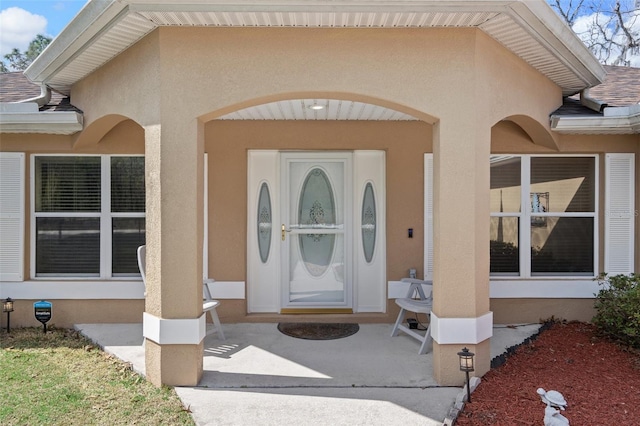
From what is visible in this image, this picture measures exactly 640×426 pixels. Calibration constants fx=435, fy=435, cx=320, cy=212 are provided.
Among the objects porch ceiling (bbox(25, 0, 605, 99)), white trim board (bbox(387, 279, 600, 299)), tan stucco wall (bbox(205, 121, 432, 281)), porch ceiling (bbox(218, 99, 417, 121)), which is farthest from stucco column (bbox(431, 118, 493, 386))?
white trim board (bbox(387, 279, 600, 299))

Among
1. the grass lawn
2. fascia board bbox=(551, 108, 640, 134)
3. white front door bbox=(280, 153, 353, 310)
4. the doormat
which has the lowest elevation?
the grass lawn

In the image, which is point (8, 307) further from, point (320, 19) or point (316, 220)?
point (320, 19)

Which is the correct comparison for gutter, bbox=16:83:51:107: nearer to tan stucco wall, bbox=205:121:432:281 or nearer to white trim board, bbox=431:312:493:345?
tan stucco wall, bbox=205:121:432:281

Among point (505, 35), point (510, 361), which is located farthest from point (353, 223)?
point (505, 35)

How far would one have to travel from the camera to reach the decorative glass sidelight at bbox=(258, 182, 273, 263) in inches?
264

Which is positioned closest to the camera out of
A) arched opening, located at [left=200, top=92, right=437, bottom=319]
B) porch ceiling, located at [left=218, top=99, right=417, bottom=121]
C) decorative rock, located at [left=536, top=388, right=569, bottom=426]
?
decorative rock, located at [left=536, top=388, right=569, bottom=426]

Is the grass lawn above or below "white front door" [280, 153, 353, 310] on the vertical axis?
below

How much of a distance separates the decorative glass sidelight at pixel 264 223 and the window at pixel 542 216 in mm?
3380

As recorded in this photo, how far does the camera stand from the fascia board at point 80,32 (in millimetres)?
3979

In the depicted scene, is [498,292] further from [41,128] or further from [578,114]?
[41,128]

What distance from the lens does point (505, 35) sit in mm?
4344

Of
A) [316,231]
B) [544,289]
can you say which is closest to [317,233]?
[316,231]

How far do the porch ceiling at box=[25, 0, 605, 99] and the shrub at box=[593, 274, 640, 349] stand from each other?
300 centimetres

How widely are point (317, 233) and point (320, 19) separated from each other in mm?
3509
